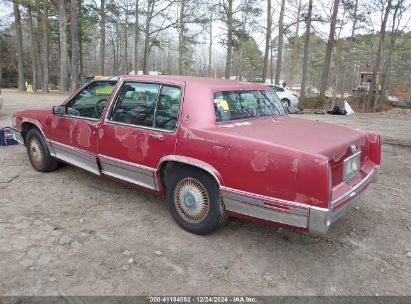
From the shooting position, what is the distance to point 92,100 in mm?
4578

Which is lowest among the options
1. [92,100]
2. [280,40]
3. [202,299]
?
[202,299]

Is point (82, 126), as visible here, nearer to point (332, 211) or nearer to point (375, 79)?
point (332, 211)

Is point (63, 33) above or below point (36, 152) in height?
above

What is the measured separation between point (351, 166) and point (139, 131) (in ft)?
7.24

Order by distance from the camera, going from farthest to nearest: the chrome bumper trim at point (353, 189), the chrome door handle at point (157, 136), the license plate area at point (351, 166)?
the chrome door handle at point (157, 136) → the license plate area at point (351, 166) → the chrome bumper trim at point (353, 189)

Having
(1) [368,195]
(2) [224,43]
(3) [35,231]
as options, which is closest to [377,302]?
(1) [368,195]

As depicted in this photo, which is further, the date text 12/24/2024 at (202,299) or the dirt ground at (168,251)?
the dirt ground at (168,251)

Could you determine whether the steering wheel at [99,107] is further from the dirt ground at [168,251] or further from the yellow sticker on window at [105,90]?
the dirt ground at [168,251]

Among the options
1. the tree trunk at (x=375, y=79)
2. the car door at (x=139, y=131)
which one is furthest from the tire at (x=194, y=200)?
the tree trunk at (x=375, y=79)

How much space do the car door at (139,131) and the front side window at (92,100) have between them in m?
0.26

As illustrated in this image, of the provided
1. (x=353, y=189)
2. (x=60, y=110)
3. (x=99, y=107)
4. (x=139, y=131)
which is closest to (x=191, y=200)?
(x=139, y=131)

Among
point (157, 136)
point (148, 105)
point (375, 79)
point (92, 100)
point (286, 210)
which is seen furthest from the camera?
point (375, 79)

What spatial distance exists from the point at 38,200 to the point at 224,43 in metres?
30.9

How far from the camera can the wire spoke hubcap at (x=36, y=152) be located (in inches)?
210
